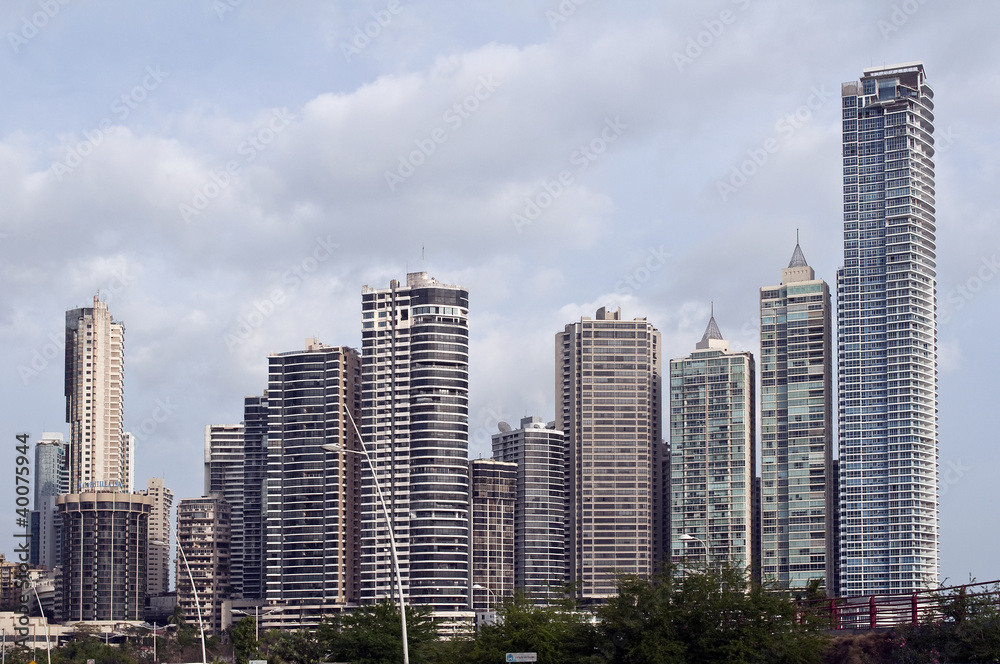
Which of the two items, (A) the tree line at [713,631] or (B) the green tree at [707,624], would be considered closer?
(A) the tree line at [713,631]

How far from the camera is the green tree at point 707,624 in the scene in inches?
1495

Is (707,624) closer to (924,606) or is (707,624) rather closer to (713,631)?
(713,631)

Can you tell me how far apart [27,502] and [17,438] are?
17.2 feet

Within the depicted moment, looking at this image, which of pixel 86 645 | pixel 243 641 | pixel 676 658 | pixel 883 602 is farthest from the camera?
pixel 86 645

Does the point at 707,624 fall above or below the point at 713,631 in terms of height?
above

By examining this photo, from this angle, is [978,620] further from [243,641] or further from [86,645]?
[86,645]

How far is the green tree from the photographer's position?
125 feet

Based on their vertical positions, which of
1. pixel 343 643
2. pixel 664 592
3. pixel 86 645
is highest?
pixel 664 592

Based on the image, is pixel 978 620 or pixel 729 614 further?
pixel 729 614

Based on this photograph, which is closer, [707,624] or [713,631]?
[713,631]

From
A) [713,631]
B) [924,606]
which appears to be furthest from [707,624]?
[924,606]

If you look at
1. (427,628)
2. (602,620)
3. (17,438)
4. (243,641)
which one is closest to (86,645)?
(243,641)

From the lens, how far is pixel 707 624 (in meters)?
39.3

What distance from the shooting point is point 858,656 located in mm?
38906
